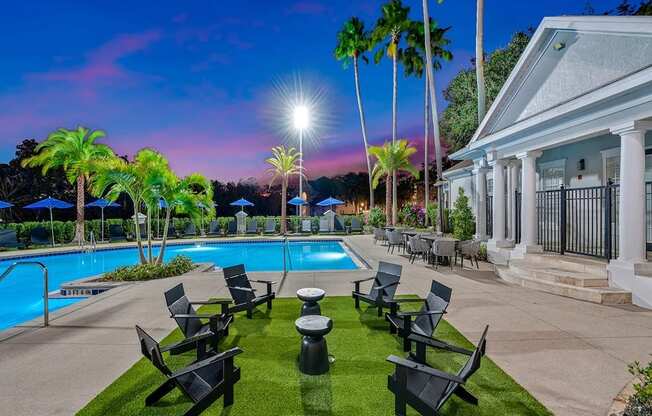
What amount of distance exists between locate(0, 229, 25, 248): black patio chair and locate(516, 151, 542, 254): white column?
22.8 meters

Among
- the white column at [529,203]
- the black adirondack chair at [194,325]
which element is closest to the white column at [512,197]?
the white column at [529,203]

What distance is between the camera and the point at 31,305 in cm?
812

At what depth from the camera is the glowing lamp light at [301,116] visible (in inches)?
1067

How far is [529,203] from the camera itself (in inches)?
382

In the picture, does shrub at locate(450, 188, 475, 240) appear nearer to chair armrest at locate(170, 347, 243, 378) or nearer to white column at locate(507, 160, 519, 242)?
white column at locate(507, 160, 519, 242)

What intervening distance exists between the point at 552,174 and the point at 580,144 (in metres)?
1.42

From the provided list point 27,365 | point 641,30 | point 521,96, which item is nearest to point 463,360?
point 27,365

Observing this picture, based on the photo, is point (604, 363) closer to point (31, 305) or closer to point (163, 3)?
point (31, 305)

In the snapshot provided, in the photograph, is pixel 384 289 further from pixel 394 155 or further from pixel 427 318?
pixel 394 155

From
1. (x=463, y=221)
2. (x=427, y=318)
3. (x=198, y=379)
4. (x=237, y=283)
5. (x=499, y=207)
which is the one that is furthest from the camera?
(x=463, y=221)

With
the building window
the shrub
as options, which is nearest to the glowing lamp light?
the shrub

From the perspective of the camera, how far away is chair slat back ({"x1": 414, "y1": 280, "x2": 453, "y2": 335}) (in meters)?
4.36

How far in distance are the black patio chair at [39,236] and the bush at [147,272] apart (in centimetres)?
1197

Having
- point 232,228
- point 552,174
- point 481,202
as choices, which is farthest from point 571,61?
point 232,228
